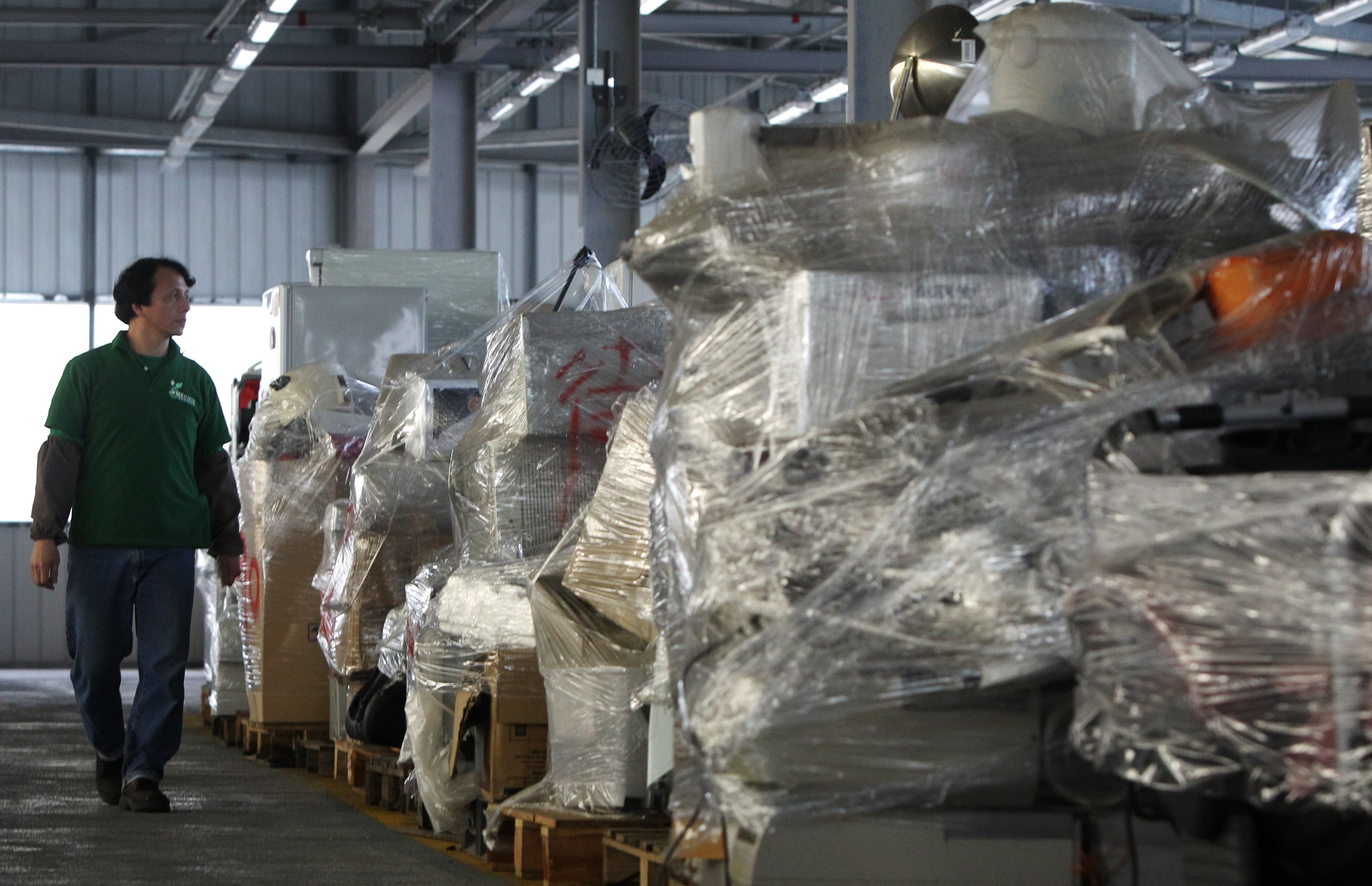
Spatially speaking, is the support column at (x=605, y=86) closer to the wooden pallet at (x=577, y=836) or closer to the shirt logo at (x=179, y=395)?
the shirt logo at (x=179, y=395)

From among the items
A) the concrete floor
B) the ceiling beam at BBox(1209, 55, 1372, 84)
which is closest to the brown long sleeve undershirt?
the concrete floor

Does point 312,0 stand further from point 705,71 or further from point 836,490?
point 836,490

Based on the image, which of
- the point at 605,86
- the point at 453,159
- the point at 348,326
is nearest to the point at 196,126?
the point at 453,159

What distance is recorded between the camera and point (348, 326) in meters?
7.61

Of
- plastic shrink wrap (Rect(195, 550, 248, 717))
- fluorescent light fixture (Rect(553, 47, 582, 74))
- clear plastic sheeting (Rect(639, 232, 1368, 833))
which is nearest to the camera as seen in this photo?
→ clear plastic sheeting (Rect(639, 232, 1368, 833))

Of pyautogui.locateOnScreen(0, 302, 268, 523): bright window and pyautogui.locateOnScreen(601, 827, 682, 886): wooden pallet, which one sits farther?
pyautogui.locateOnScreen(0, 302, 268, 523): bright window

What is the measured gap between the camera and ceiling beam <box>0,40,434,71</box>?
39.4 ft

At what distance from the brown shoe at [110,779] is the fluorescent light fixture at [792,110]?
807 centimetres

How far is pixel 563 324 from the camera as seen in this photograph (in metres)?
4.50

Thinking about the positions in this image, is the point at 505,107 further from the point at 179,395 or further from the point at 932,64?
the point at 932,64

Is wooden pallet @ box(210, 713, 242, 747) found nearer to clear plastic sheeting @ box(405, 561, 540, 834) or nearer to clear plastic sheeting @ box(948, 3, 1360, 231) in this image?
clear plastic sheeting @ box(405, 561, 540, 834)

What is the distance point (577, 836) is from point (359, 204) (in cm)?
1160

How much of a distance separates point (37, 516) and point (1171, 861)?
12.4 feet

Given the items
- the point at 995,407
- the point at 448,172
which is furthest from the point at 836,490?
the point at 448,172
